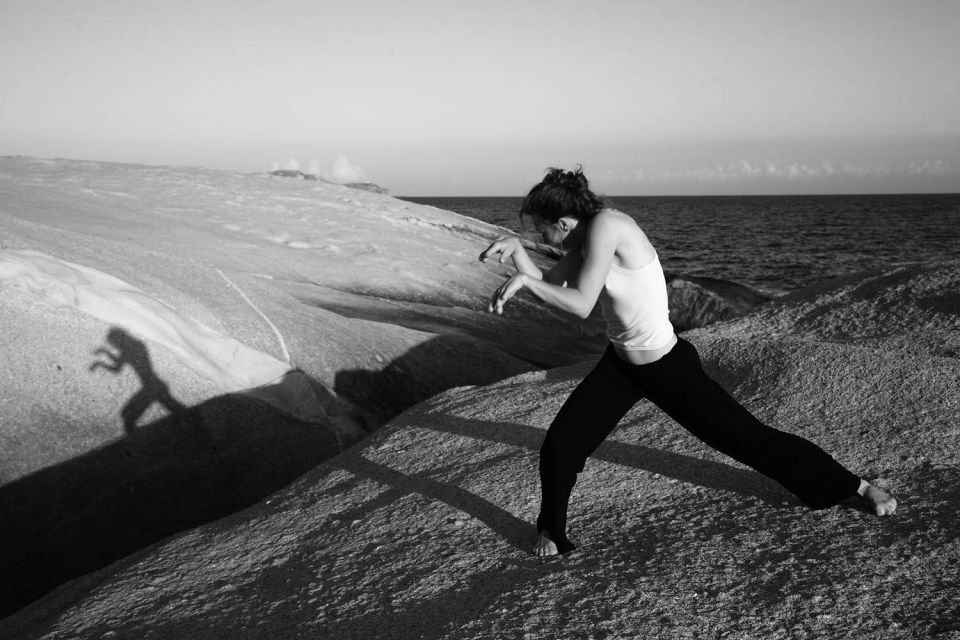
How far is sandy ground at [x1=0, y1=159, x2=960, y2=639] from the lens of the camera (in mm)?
3342

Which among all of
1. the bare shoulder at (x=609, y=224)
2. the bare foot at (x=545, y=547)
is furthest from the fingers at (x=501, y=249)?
the bare foot at (x=545, y=547)

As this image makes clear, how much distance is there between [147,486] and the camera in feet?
20.5

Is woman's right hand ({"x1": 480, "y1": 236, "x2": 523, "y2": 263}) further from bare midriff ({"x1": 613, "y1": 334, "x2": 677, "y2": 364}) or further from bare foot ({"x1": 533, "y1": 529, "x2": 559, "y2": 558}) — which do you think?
bare foot ({"x1": 533, "y1": 529, "x2": 559, "y2": 558})

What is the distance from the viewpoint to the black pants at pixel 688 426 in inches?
147

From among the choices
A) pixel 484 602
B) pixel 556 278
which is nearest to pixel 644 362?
pixel 556 278

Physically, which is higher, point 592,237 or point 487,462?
point 592,237

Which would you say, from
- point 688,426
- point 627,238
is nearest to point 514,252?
point 627,238

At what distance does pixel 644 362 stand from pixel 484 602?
127 cm

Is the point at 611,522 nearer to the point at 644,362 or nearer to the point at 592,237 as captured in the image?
the point at 644,362

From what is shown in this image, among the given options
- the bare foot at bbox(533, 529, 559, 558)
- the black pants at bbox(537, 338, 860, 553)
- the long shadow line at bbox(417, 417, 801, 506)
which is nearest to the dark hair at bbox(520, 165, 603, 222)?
the black pants at bbox(537, 338, 860, 553)

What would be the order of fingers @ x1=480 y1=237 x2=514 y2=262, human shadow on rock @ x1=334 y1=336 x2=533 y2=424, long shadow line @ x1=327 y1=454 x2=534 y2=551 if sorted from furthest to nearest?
human shadow on rock @ x1=334 y1=336 x2=533 y2=424, long shadow line @ x1=327 y1=454 x2=534 y2=551, fingers @ x1=480 y1=237 x2=514 y2=262

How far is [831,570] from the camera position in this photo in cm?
334

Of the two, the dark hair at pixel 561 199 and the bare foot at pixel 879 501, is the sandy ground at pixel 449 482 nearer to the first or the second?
the bare foot at pixel 879 501

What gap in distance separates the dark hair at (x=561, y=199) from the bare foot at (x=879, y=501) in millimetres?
1870
